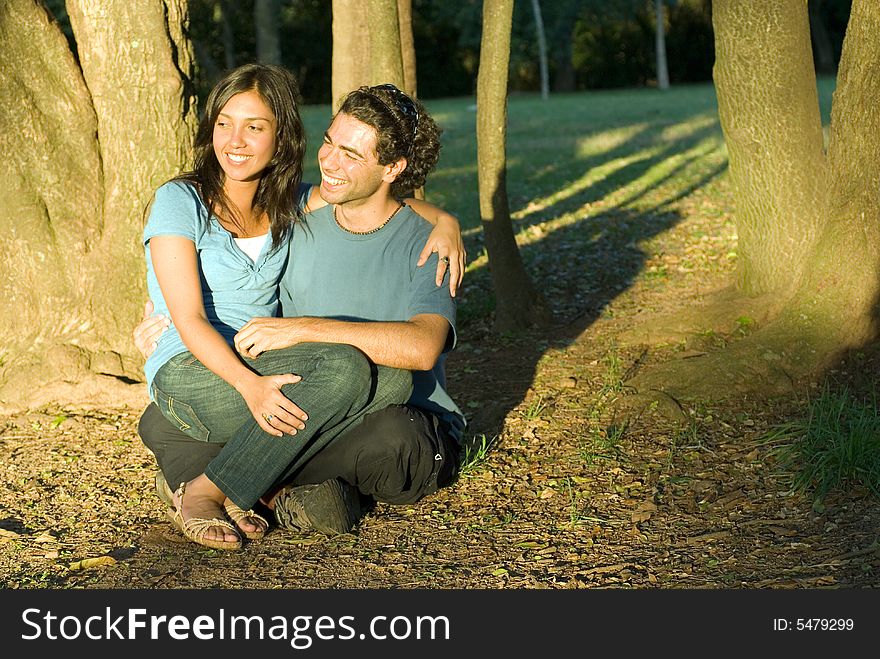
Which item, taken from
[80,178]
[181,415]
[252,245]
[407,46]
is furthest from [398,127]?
[407,46]

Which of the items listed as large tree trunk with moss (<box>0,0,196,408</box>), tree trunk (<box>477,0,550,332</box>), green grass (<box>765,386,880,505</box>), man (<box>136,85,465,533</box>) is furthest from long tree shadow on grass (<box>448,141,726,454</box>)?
large tree trunk with moss (<box>0,0,196,408</box>)

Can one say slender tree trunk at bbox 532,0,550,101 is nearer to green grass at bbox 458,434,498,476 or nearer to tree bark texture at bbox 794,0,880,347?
tree bark texture at bbox 794,0,880,347

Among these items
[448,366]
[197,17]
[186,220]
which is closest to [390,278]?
[186,220]

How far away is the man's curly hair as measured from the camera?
4262mm

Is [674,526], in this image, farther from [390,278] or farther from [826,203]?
[826,203]

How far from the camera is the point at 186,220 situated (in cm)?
420

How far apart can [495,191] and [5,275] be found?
9.32ft

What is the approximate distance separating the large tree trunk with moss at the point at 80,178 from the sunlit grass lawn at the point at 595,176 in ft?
8.33

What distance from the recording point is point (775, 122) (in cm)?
609

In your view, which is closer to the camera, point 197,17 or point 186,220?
point 186,220

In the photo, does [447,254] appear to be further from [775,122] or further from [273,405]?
[775,122]

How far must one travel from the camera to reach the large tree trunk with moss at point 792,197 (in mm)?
5336

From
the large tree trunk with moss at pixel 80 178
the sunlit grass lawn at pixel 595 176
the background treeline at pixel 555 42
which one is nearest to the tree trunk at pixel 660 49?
the background treeline at pixel 555 42

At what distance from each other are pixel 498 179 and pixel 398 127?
2641 mm
